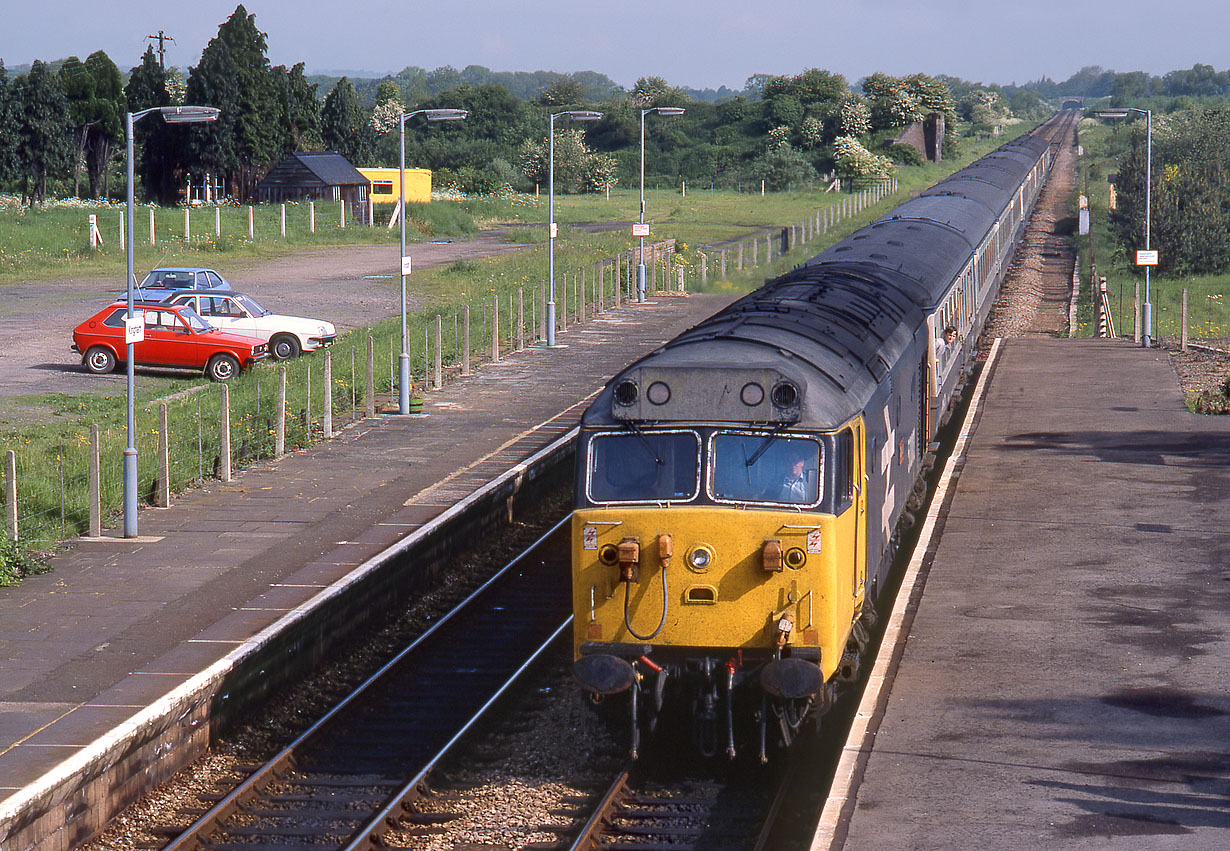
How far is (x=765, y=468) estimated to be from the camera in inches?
428

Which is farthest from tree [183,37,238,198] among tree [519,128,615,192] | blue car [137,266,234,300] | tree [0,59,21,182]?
blue car [137,266,234,300]

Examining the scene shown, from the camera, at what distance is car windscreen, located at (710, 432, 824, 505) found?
10.8 metres

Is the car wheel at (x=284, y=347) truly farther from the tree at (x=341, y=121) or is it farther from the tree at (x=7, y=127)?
the tree at (x=341, y=121)

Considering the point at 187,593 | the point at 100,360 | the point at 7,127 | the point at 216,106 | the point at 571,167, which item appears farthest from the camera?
the point at 571,167

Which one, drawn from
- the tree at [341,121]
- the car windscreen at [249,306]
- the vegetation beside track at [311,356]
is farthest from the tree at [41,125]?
the car windscreen at [249,306]

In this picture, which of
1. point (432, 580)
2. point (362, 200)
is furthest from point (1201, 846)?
point (362, 200)

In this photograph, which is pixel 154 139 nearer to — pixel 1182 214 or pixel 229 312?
pixel 229 312

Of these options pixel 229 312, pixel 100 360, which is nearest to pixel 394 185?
pixel 229 312

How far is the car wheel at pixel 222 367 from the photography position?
A: 1205 inches

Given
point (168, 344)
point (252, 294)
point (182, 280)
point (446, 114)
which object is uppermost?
point (446, 114)

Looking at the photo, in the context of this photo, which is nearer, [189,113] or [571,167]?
[189,113]

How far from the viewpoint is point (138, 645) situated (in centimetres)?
1356

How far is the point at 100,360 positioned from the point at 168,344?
1.66m

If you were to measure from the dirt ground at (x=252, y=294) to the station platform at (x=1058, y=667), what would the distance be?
1763 centimetres
